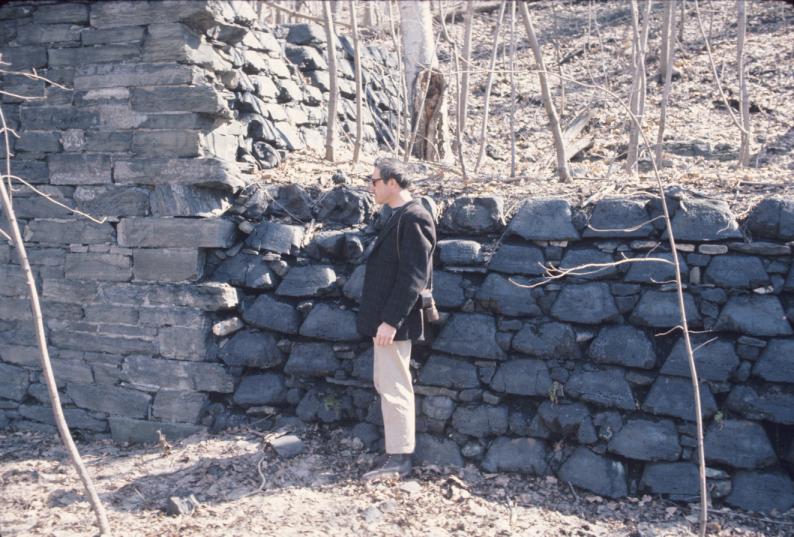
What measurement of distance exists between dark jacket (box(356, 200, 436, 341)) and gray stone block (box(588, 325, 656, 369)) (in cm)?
106

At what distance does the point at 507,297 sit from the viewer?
14.2 ft

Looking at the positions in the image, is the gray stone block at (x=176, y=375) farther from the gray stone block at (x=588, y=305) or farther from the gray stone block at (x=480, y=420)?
the gray stone block at (x=588, y=305)

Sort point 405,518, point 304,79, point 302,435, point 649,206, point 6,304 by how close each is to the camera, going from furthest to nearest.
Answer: point 304,79
point 6,304
point 302,435
point 649,206
point 405,518

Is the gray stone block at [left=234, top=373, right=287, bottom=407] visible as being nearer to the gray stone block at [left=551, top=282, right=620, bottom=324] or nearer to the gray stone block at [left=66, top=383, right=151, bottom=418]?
the gray stone block at [left=66, top=383, right=151, bottom=418]

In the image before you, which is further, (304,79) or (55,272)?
(304,79)

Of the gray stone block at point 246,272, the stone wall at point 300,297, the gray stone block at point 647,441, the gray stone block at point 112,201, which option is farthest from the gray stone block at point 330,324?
the gray stone block at point 647,441

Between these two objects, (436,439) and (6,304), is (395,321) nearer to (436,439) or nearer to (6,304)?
(436,439)

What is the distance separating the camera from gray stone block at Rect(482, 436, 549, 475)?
420 cm

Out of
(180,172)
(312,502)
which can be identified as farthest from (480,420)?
(180,172)

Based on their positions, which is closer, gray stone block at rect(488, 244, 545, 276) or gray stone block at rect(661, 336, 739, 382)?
gray stone block at rect(661, 336, 739, 382)

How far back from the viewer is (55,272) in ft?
A: 16.6

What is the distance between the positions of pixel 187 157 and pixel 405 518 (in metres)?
2.69

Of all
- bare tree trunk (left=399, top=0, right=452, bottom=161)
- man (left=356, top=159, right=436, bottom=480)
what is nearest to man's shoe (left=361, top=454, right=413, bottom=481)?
man (left=356, top=159, right=436, bottom=480)

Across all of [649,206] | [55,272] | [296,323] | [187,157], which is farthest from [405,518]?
[55,272]
